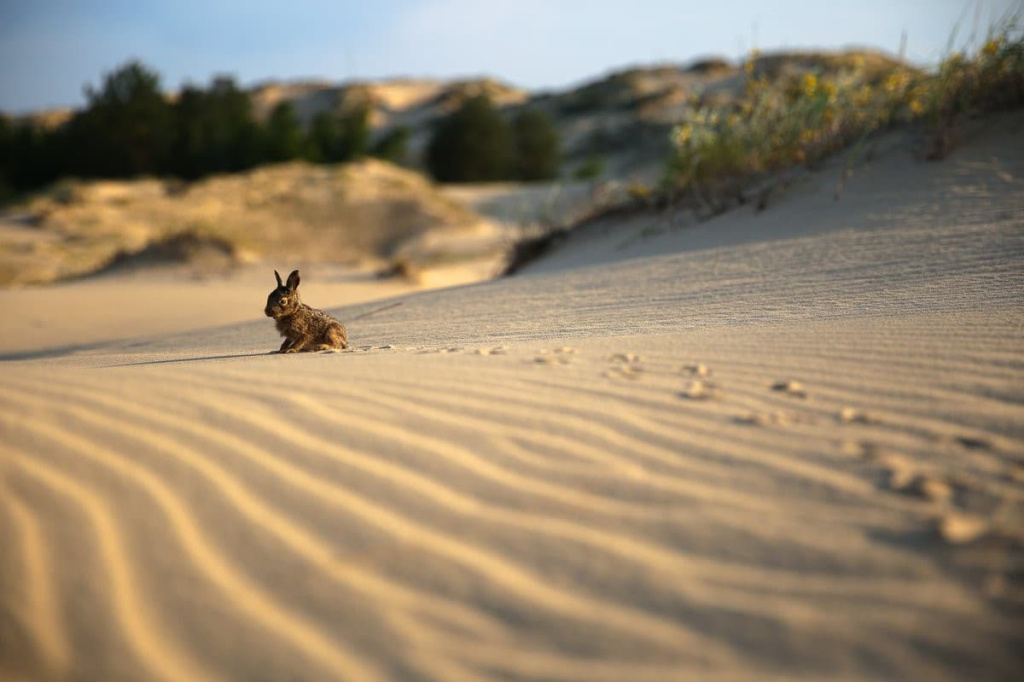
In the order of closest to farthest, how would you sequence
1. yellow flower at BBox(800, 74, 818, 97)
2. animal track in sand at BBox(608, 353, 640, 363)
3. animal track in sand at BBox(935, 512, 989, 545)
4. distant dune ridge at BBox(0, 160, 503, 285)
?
animal track in sand at BBox(935, 512, 989, 545) < animal track in sand at BBox(608, 353, 640, 363) < yellow flower at BBox(800, 74, 818, 97) < distant dune ridge at BBox(0, 160, 503, 285)

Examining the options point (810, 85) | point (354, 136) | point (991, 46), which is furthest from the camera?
point (354, 136)

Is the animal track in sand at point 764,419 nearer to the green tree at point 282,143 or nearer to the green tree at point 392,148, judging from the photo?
the green tree at point 282,143

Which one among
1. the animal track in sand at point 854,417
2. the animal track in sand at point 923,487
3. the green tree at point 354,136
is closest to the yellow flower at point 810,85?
the animal track in sand at point 854,417

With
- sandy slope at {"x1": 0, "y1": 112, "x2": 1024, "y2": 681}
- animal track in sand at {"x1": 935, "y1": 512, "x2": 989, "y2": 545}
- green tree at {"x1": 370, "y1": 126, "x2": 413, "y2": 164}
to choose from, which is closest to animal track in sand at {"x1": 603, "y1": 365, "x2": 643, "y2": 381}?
sandy slope at {"x1": 0, "y1": 112, "x2": 1024, "y2": 681}

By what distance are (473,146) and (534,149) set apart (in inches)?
121

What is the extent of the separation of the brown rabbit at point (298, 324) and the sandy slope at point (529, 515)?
2.43 feet

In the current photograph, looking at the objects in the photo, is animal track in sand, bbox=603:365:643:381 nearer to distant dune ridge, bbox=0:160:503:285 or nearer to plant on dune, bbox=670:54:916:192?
plant on dune, bbox=670:54:916:192

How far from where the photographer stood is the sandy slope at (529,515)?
4.49 ft

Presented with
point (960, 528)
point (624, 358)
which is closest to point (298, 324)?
point (624, 358)

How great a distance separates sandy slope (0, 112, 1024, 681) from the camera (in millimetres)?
1369

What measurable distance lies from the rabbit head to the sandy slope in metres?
0.70

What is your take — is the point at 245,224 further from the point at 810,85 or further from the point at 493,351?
the point at 493,351

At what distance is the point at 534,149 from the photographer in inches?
1118

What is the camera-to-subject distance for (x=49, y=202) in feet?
51.1
